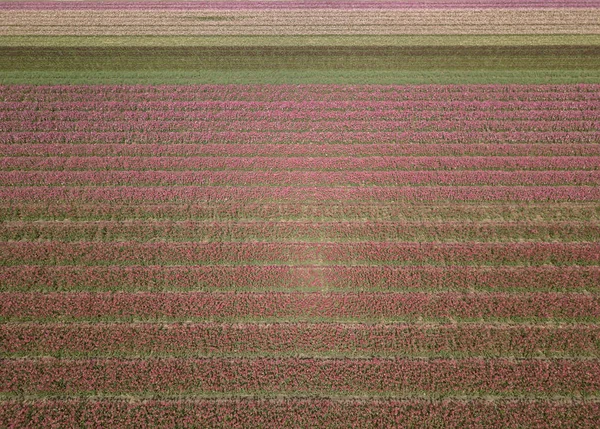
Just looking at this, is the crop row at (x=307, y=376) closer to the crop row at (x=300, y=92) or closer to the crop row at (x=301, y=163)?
the crop row at (x=301, y=163)

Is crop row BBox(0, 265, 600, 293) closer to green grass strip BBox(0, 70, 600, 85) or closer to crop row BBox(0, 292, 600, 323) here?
crop row BBox(0, 292, 600, 323)

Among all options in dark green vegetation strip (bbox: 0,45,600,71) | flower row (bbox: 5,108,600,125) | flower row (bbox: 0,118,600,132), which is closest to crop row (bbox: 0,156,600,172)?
flower row (bbox: 0,118,600,132)

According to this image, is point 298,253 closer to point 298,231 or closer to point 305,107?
point 298,231

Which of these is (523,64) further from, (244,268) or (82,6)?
(82,6)

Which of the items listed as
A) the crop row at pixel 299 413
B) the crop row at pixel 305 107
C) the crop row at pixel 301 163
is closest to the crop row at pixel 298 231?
the crop row at pixel 301 163

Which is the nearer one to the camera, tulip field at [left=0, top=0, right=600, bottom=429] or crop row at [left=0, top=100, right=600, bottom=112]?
tulip field at [left=0, top=0, right=600, bottom=429]

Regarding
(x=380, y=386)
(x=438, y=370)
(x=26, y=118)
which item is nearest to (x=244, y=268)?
(x=380, y=386)
